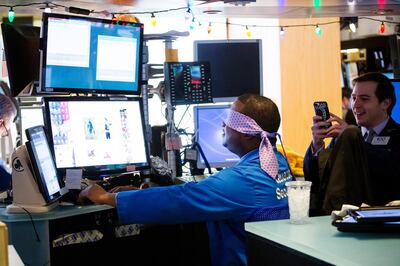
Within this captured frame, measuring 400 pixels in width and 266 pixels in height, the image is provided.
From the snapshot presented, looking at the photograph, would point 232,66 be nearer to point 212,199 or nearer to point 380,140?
point 380,140

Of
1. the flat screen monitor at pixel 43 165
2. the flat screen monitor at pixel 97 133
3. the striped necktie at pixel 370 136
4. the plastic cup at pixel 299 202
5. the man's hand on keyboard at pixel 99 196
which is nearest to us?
the plastic cup at pixel 299 202

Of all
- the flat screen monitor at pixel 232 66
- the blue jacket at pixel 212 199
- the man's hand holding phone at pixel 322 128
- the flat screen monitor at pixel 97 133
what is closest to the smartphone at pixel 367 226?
the blue jacket at pixel 212 199

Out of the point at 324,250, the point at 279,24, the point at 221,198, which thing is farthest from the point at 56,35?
the point at 279,24

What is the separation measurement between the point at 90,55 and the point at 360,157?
5.03 feet

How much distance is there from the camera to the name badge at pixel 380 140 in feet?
11.4

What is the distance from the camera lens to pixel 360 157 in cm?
250

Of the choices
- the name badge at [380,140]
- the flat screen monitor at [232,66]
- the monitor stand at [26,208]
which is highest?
the flat screen monitor at [232,66]

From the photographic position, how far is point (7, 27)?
3.10 m

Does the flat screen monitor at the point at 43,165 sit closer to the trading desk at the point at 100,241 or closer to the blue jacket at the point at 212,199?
the trading desk at the point at 100,241

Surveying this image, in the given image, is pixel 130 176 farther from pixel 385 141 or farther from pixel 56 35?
pixel 385 141

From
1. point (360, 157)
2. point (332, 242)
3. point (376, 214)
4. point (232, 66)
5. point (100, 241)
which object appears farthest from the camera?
point (232, 66)

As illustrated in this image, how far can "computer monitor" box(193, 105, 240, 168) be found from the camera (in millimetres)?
4379

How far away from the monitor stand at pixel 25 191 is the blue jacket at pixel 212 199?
0.44m

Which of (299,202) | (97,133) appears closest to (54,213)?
(97,133)
